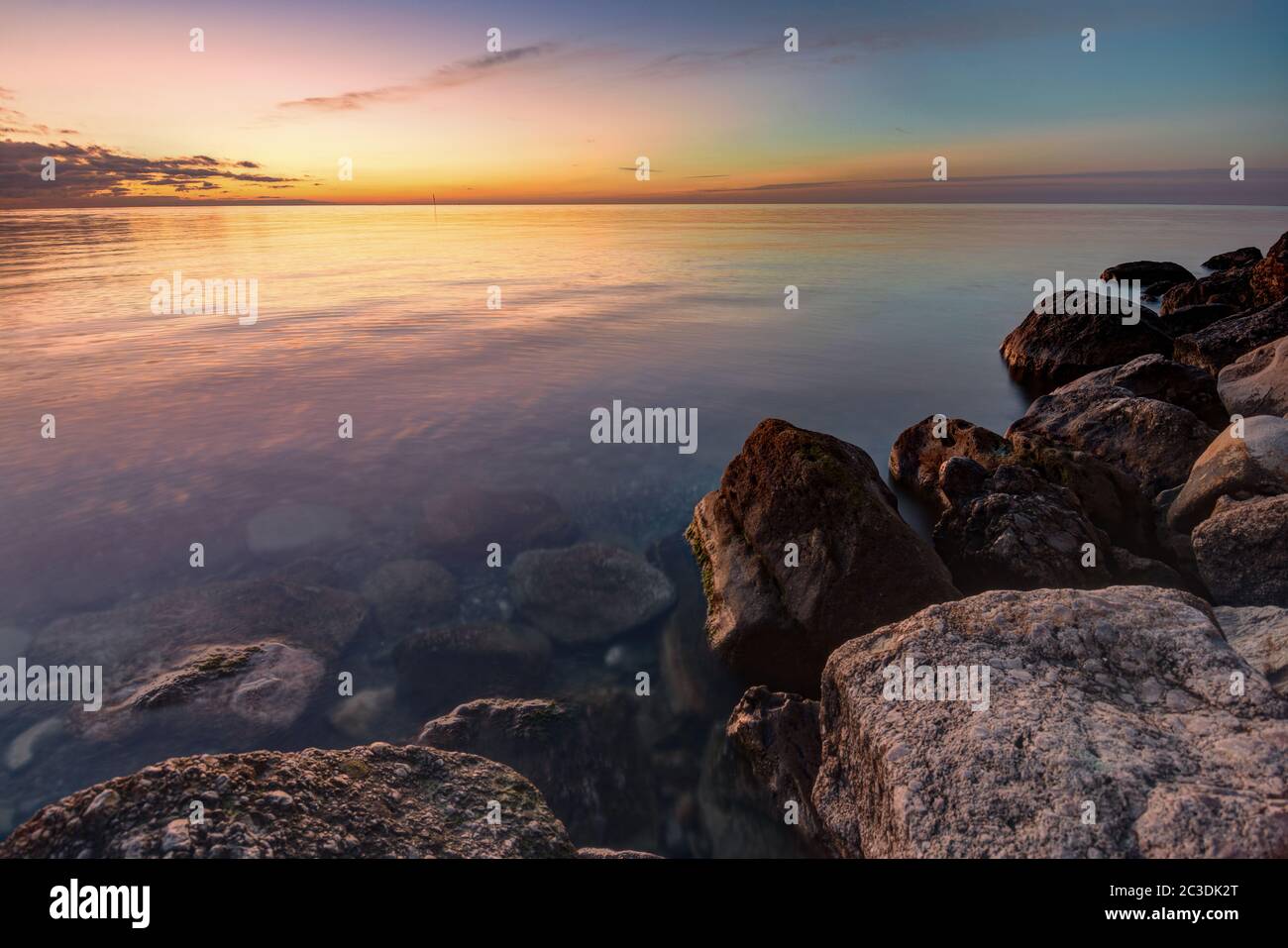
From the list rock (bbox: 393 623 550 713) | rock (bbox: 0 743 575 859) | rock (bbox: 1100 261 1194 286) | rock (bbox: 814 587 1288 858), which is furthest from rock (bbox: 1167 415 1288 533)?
rock (bbox: 1100 261 1194 286)

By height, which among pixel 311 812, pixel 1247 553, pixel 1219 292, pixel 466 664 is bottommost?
pixel 466 664

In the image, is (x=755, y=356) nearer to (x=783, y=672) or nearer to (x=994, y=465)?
(x=994, y=465)

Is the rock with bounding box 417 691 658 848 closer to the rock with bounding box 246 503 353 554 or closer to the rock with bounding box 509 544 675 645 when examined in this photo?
the rock with bounding box 509 544 675 645

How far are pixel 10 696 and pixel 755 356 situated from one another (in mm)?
21182

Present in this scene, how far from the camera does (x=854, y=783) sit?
5.22m

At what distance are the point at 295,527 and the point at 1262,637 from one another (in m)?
13.3

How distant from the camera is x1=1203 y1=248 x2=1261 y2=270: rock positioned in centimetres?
3549

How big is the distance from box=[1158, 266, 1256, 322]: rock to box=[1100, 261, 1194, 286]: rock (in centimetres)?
1079

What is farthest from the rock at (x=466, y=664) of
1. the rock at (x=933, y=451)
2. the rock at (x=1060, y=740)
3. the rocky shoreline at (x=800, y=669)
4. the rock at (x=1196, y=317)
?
the rock at (x=1196, y=317)

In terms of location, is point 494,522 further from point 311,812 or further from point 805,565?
point 311,812

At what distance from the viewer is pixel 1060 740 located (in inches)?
162

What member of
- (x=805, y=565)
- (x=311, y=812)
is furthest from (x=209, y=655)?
(x=805, y=565)

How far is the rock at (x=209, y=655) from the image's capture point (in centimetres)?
754
